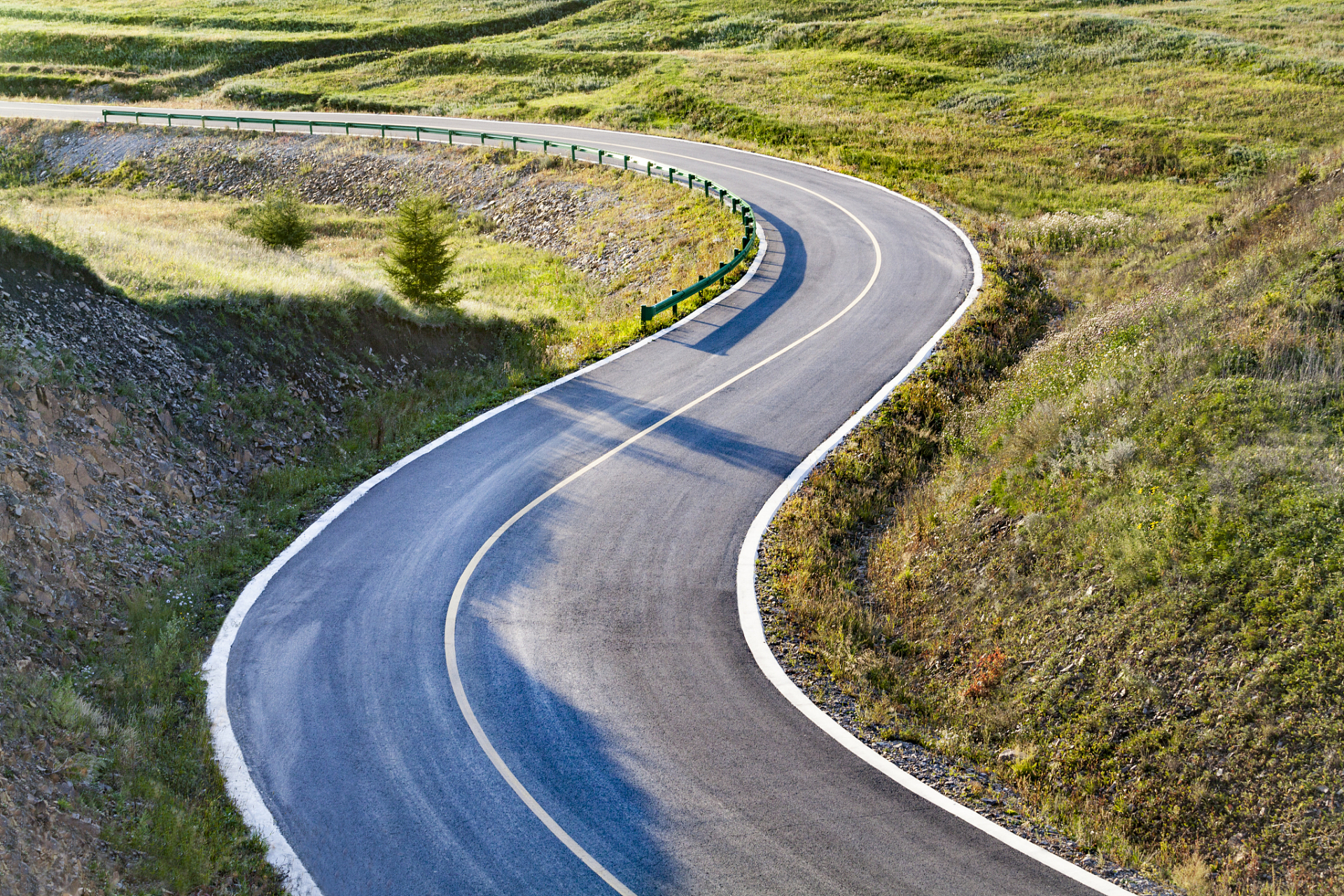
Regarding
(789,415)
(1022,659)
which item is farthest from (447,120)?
(1022,659)

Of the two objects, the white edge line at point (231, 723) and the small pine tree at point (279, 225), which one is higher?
the small pine tree at point (279, 225)

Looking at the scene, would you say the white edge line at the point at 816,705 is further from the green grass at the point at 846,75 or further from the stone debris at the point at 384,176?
the green grass at the point at 846,75

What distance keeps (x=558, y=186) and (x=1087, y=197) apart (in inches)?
815

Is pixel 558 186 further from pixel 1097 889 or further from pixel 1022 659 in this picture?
pixel 1097 889

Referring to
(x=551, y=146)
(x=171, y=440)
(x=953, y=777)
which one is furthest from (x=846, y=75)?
(x=953, y=777)

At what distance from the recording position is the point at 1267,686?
851 cm

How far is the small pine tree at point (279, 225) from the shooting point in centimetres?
2762

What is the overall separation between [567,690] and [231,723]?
11.7 feet

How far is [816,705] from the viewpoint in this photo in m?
10.0

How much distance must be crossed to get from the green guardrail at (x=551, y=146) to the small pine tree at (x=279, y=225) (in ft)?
42.2

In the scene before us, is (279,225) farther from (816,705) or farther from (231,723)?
(816,705)

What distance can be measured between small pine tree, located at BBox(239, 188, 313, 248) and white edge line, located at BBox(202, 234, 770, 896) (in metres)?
15.2

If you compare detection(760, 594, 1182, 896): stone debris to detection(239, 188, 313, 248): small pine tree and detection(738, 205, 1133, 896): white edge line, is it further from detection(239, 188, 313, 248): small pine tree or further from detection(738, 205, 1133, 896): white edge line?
detection(239, 188, 313, 248): small pine tree

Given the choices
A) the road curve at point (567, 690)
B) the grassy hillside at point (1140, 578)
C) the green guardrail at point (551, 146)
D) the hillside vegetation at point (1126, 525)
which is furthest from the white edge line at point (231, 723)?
the green guardrail at point (551, 146)
